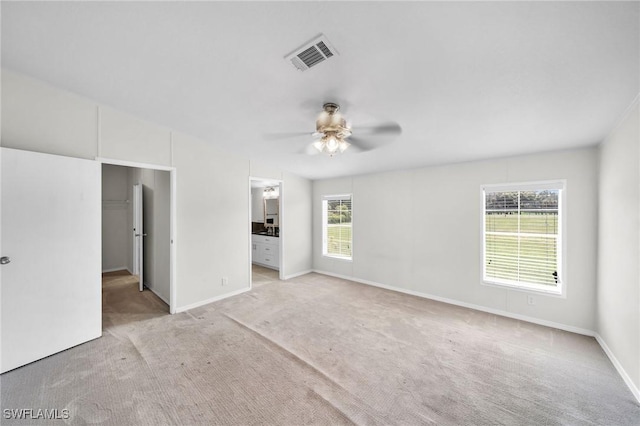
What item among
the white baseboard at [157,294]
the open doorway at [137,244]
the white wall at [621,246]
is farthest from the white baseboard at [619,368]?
the white baseboard at [157,294]

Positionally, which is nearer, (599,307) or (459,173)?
(599,307)

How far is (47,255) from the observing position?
8.20 feet

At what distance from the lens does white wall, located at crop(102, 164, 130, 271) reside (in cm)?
608

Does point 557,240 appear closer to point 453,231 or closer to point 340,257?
point 453,231

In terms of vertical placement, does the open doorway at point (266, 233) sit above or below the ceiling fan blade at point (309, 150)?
below

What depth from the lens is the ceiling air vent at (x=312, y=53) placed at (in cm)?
174

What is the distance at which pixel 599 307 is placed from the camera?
2.85 metres

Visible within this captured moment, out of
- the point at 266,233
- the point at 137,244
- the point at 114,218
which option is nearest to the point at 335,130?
the point at 137,244

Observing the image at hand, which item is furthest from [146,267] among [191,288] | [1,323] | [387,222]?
[387,222]

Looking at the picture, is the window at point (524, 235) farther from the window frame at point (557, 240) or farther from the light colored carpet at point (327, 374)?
the light colored carpet at point (327, 374)

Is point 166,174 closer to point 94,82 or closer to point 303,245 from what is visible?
point 94,82

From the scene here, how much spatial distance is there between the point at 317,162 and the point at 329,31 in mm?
2982

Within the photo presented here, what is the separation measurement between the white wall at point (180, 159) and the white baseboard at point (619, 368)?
4781 millimetres

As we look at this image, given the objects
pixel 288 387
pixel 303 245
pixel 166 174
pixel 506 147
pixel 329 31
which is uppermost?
pixel 329 31
